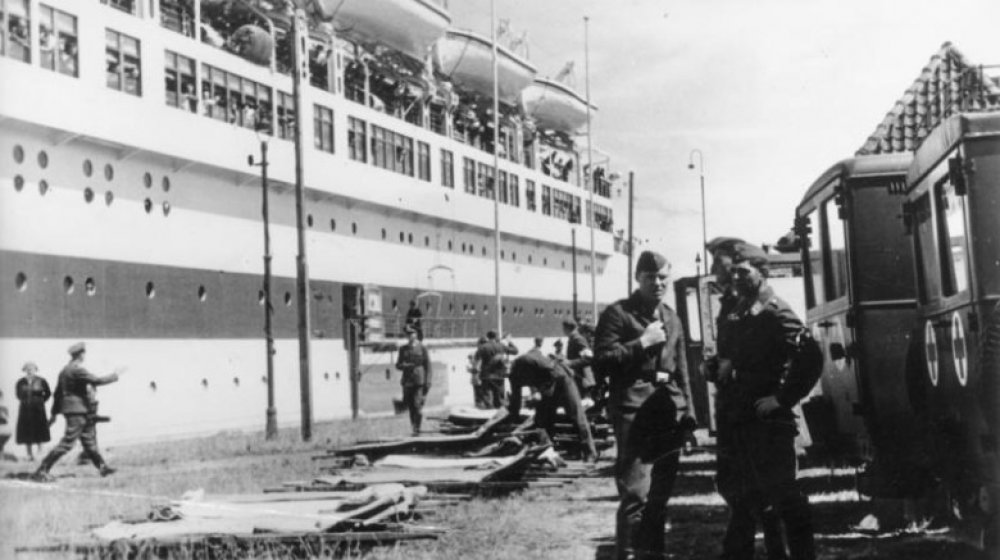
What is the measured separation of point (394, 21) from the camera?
35.0 metres

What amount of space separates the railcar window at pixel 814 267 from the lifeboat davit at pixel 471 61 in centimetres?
3509

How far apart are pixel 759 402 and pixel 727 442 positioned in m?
0.42

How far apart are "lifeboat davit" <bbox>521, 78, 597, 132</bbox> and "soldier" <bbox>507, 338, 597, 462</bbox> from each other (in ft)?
124

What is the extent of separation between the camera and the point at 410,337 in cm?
1905

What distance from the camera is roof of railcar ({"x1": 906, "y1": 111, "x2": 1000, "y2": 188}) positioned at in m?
5.28

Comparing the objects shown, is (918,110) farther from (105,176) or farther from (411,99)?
(411,99)

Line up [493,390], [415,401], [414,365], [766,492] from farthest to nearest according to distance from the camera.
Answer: [493,390] < [414,365] < [415,401] < [766,492]

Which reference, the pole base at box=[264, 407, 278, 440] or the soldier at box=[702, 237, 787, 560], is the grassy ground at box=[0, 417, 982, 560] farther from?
the pole base at box=[264, 407, 278, 440]

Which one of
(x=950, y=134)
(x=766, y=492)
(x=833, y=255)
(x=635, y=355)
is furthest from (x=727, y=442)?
(x=833, y=255)

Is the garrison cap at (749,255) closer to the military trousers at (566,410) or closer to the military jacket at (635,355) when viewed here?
the military jacket at (635,355)

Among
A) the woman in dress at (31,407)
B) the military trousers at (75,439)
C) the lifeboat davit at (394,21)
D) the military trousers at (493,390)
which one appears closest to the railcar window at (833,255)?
the military trousers at (75,439)

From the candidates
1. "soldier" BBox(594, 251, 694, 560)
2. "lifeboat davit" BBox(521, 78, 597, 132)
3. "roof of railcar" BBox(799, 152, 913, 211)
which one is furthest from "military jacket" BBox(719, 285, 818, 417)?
"lifeboat davit" BBox(521, 78, 597, 132)

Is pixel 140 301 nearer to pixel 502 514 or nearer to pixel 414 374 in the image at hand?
pixel 414 374

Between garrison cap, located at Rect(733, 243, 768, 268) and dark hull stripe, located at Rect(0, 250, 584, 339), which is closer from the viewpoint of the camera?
garrison cap, located at Rect(733, 243, 768, 268)
